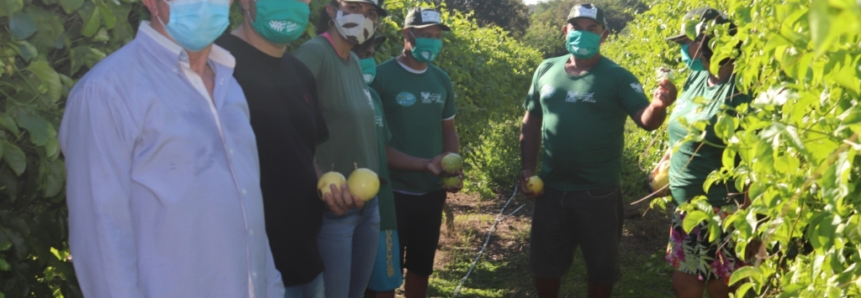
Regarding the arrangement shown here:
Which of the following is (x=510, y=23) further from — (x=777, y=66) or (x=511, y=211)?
(x=777, y=66)

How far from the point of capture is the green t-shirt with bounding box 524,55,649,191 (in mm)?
4455

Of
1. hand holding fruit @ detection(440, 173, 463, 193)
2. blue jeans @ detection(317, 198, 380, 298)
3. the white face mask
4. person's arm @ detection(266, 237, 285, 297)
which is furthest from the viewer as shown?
hand holding fruit @ detection(440, 173, 463, 193)

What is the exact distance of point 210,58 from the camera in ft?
7.47

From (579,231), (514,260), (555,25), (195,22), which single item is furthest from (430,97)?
(555,25)

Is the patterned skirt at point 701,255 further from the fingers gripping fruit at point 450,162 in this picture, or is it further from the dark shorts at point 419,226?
the dark shorts at point 419,226

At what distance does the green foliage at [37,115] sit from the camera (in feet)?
6.44

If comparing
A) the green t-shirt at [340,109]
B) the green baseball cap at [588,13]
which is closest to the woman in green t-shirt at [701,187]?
the green baseball cap at [588,13]

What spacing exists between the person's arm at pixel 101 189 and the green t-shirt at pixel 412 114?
2666 mm

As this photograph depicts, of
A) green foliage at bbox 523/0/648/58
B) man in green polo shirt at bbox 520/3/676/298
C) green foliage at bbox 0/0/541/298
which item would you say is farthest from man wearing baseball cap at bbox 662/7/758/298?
green foliage at bbox 523/0/648/58

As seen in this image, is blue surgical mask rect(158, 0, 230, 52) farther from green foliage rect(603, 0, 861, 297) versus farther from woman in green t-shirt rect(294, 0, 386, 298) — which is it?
green foliage rect(603, 0, 861, 297)

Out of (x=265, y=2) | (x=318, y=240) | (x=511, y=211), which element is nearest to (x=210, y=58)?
(x=265, y=2)

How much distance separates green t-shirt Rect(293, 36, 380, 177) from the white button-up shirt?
112 cm

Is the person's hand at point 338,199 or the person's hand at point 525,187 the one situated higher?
the person's hand at point 338,199

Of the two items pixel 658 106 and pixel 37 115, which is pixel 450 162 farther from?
pixel 37 115
